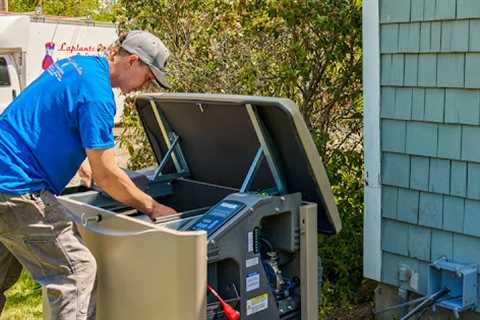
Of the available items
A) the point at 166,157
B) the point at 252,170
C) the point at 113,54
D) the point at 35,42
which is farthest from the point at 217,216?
the point at 35,42

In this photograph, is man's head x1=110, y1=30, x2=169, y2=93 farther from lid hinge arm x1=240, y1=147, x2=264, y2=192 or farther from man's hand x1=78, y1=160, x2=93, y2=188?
man's hand x1=78, y1=160, x2=93, y2=188

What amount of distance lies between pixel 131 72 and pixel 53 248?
0.91 meters

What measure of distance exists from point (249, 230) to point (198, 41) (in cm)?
389

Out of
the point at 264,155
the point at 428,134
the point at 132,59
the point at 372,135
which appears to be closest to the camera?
the point at 132,59

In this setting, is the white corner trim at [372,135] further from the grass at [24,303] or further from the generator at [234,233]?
the grass at [24,303]

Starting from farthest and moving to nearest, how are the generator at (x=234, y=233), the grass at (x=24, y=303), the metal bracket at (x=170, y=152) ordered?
the grass at (x=24, y=303), the metal bracket at (x=170, y=152), the generator at (x=234, y=233)

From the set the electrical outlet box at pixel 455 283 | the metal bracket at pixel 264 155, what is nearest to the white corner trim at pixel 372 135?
the electrical outlet box at pixel 455 283

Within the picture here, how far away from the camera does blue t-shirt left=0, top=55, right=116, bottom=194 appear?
2.94 m

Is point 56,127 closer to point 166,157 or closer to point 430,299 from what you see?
point 166,157

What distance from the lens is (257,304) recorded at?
10.1 ft

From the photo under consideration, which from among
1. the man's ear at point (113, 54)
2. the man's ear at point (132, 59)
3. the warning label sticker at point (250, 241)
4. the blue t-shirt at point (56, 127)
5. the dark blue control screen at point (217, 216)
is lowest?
the warning label sticker at point (250, 241)

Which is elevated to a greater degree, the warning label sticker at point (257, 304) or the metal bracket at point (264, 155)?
the metal bracket at point (264, 155)

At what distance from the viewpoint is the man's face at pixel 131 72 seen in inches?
123

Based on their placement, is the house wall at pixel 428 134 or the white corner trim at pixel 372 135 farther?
the white corner trim at pixel 372 135
